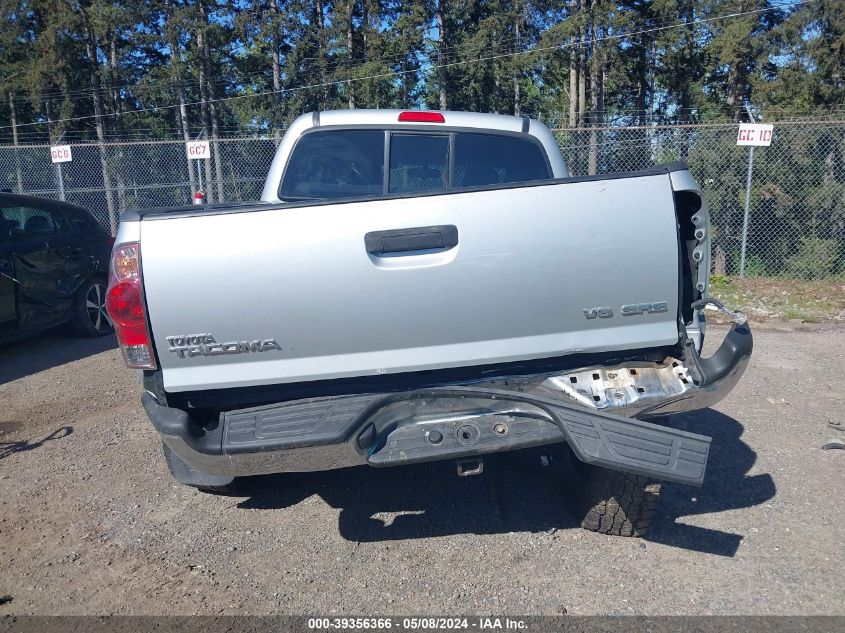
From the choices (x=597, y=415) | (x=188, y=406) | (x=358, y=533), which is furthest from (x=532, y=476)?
(x=188, y=406)

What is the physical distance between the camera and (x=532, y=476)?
4.21 meters

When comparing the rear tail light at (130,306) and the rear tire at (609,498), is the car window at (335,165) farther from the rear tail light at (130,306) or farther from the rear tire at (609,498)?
the rear tire at (609,498)

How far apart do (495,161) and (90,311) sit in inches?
224

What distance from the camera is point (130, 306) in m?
2.89

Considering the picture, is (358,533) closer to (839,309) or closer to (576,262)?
(576,262)

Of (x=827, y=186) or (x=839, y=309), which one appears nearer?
(x=839, y=309)

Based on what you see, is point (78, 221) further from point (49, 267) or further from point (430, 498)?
point (430, 498)

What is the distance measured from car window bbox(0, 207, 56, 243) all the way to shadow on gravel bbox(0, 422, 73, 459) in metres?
2.56

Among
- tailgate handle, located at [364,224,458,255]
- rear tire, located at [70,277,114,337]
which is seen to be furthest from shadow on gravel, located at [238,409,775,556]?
rear tire, located at [70,277,114,337]

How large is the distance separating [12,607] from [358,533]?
5.27ft

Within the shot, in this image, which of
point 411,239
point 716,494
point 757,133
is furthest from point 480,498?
point 757,133

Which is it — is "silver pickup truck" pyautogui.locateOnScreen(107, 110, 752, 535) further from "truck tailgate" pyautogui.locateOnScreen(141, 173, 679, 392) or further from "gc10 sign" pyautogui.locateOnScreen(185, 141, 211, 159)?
"gc10 sign" pyautogui.locateOnScreen(185, 141, 211, 159)

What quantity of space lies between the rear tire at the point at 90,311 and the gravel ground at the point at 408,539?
2.88 m

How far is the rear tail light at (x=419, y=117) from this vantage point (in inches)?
166
